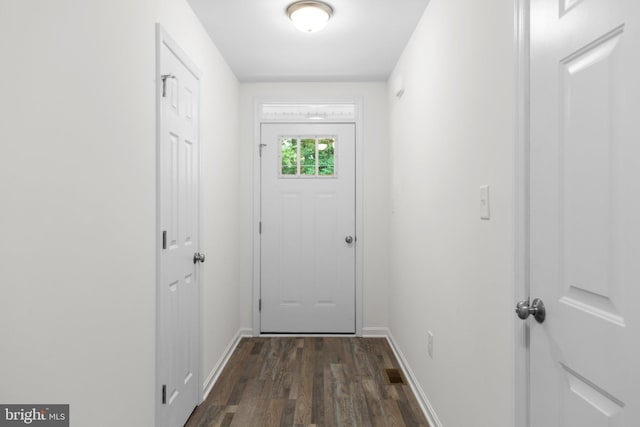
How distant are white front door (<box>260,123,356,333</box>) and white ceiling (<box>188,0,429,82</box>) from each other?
54 cm

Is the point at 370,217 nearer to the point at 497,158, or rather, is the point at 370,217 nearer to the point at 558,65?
the point at 497,158

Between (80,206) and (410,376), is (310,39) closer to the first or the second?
(80,206)

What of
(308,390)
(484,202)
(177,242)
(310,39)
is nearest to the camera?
(484,202)

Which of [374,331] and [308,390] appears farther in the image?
[374,331]

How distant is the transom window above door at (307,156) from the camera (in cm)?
397

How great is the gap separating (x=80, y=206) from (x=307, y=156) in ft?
9.06

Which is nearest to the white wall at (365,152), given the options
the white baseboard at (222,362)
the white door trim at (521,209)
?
the white baseboard at (222,362)

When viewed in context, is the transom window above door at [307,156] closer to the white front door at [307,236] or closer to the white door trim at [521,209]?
the white front door at [307,236]

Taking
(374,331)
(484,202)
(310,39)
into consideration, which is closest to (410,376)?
(374,331)

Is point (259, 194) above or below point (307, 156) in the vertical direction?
below

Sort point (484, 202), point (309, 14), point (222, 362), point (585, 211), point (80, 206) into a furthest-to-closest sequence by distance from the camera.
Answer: point (222, 362) → point (309, 14) → point (484, 202) → point (80, 206) → point (585, 211)

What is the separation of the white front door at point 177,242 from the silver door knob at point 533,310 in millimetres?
1539

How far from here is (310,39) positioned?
9.81ft

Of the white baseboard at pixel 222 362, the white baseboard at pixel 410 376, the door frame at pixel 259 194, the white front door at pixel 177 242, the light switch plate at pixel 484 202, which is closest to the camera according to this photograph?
the light switch plate at pixel 484 202
